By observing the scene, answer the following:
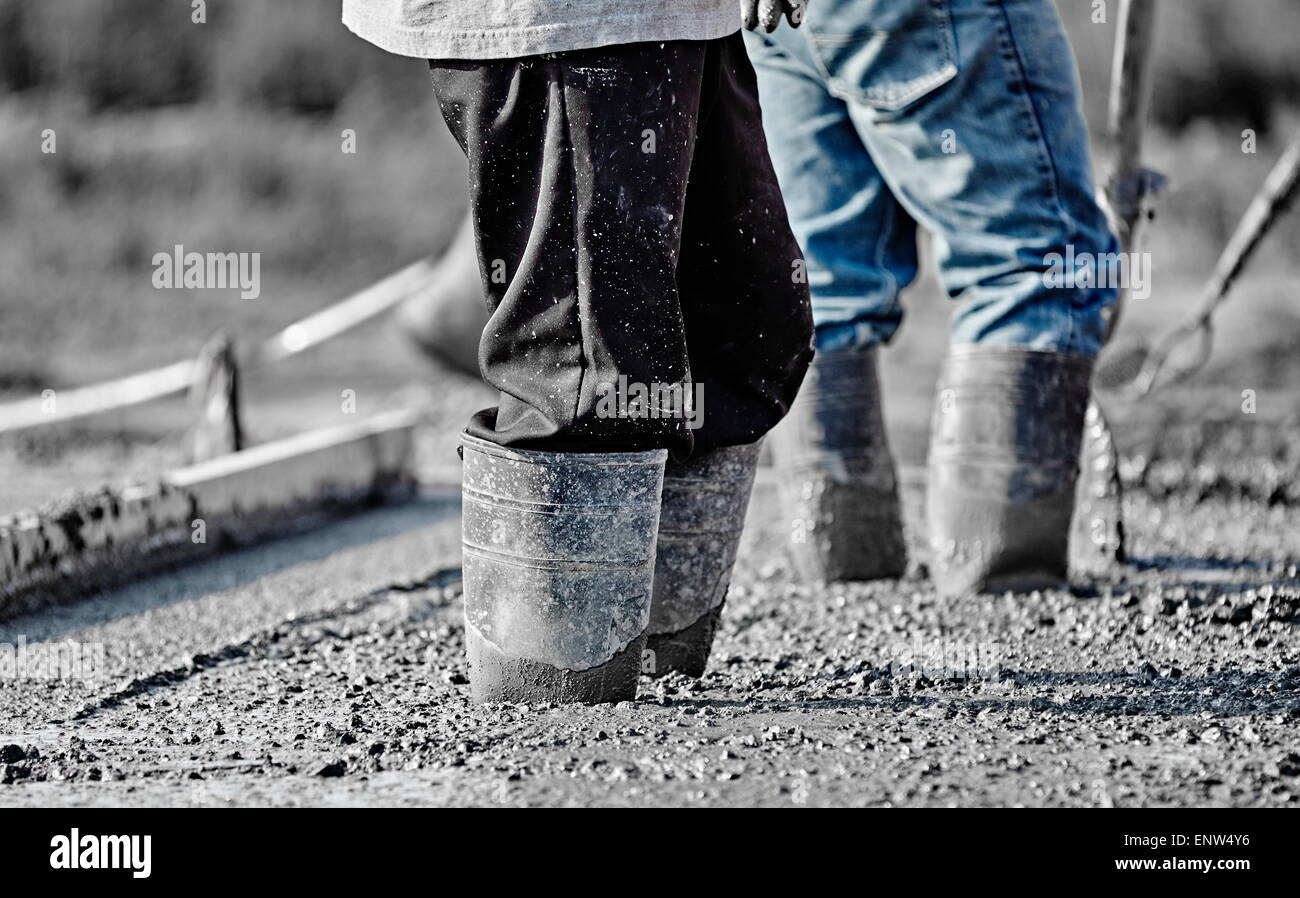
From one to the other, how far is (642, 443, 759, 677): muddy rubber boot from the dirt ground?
9 centimetres

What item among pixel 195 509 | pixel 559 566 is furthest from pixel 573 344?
pixel 195 509

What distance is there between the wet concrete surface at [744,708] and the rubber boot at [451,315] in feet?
7.20

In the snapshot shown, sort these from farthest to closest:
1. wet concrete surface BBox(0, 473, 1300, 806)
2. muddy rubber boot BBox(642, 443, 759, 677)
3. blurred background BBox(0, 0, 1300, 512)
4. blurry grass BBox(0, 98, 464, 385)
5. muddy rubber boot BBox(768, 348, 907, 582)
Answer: blurry grass BBox(0, 98, 464, 385)
blurred background BBox(0, 0, 1300, 512)
muddy rubber boot BBox(768, 348, 907, 582)
muddy rubber boot BBox(642, 443, 759, 677)
wet concrete surface BBox(0, 473, 1300, 806)

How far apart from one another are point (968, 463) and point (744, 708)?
3.14ft

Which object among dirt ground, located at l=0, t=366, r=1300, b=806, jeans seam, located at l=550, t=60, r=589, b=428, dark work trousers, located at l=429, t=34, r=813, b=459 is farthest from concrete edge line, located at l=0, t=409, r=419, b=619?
jeans seam, located at l=550, t=60, r=589, b=428

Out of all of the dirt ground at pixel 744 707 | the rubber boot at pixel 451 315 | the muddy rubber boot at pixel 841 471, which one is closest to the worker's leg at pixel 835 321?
the muddy rubber boot at pixel 841 471

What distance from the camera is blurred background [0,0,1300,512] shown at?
6711 mm

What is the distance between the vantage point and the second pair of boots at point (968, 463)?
283 cm

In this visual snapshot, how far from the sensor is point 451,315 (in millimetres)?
5395

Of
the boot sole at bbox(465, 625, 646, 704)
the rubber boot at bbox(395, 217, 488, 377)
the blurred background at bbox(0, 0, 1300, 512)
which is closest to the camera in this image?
the boot sole at bbox(465, 625, 646, 704)

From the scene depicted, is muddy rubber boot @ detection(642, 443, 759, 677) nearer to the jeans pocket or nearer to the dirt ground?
the dirt ground

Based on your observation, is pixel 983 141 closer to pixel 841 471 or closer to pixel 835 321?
pixel 835 321

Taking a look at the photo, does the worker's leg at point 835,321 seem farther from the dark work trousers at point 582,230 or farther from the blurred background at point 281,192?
the blurred background at point 281,192
